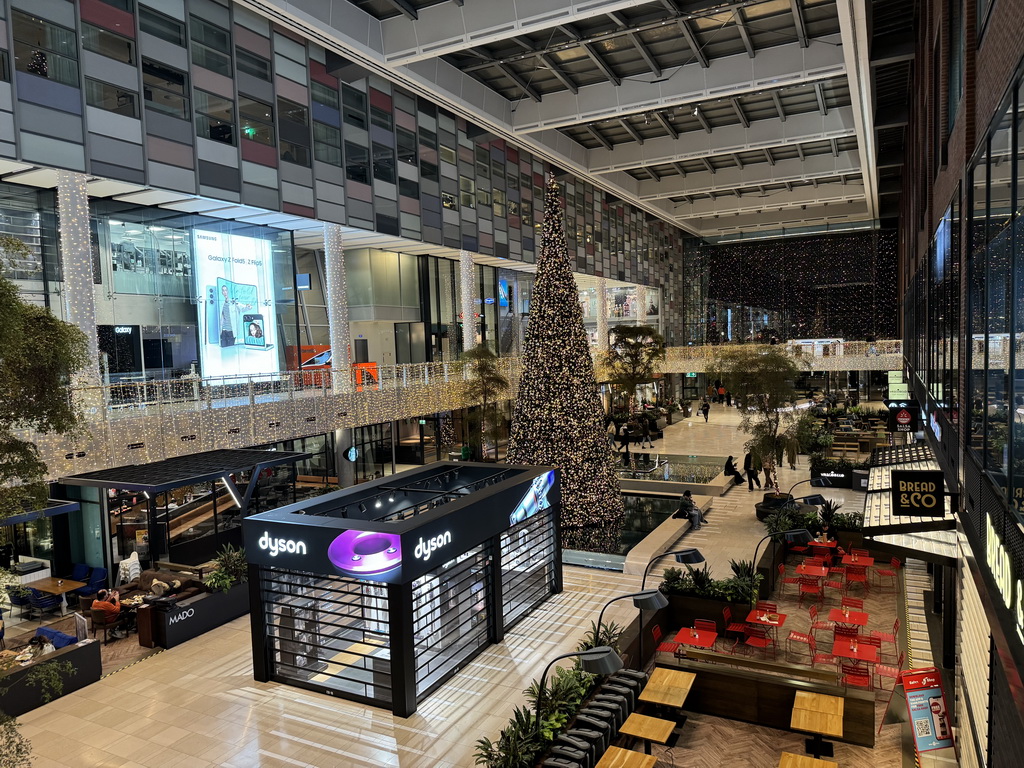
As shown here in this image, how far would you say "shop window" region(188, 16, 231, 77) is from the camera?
16453 mm

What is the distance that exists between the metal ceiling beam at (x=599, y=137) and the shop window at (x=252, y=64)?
16.4 meters

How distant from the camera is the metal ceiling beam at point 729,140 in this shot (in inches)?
1096

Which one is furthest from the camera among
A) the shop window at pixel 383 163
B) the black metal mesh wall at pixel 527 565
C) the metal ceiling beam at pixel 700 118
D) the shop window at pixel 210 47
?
the metal ceiling beam at pixel 700 118

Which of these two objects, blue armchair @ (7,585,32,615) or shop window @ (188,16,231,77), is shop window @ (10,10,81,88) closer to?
shop window @ (188,16,231,77)

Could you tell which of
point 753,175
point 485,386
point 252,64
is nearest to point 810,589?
point 485,386

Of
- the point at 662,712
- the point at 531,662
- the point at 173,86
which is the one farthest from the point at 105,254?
the point at 662,712

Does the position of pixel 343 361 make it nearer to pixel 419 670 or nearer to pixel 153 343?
pixel 153 343

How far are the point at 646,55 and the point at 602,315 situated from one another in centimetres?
2149

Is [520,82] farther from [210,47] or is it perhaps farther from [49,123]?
[49,123]

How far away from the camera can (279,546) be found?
34.7 ft

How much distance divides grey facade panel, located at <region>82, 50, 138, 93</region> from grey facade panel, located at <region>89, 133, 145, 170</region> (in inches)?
48.6

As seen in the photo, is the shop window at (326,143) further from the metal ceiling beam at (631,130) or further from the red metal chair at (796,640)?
the red metal chair at (796,640)

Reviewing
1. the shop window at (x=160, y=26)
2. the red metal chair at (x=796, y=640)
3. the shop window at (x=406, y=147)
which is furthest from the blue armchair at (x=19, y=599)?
the shop window at (x=406, y=147)

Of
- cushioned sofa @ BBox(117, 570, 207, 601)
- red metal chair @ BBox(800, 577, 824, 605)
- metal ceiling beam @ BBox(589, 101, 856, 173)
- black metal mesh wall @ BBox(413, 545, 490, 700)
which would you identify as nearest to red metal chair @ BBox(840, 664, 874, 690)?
red metal chair @ BBox(800, 577, 824, 605)
